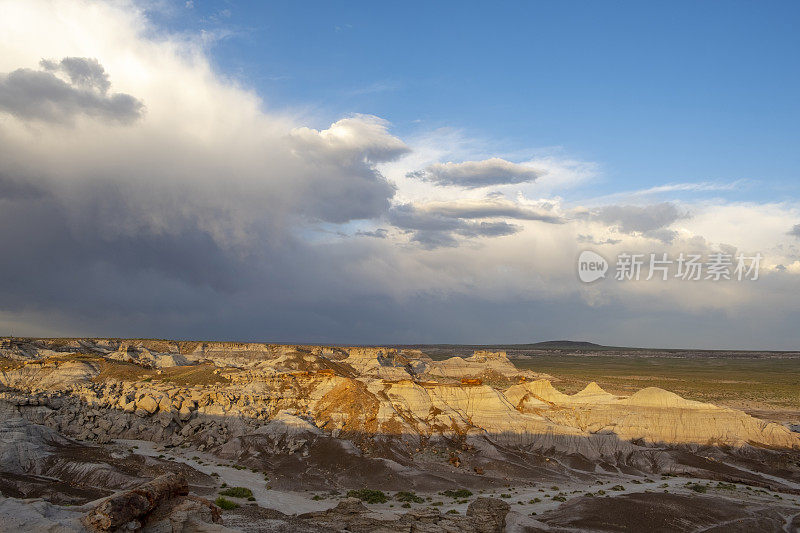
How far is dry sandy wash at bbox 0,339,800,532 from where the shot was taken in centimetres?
3731

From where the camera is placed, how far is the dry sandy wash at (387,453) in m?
37.3

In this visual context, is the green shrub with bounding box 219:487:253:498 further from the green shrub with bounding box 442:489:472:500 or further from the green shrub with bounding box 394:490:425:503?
the green shrub with bounding box 442:489:472:500

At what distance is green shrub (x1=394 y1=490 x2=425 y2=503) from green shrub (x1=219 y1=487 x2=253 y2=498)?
12948 millimetres

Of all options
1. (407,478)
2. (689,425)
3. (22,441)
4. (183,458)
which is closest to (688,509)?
(407,478)

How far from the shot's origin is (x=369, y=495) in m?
44.6

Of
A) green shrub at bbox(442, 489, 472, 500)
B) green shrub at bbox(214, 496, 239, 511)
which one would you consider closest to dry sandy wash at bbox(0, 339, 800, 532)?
green shrub at bbox(442, 489, 472, 500)

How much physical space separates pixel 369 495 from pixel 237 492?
11501 millimetres

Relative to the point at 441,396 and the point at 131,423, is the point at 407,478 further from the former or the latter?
the point at 131,423

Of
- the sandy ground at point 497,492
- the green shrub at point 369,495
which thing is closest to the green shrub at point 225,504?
the sandy ground at point 497,492

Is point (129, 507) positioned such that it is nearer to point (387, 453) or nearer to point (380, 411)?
point (387, 453)

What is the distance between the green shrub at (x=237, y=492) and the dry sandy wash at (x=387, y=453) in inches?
12.9

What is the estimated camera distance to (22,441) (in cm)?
4478

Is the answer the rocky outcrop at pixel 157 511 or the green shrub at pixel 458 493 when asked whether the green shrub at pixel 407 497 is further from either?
the rocky outcrop at pixel 157 511

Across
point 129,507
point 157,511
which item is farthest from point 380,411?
point 129,507
